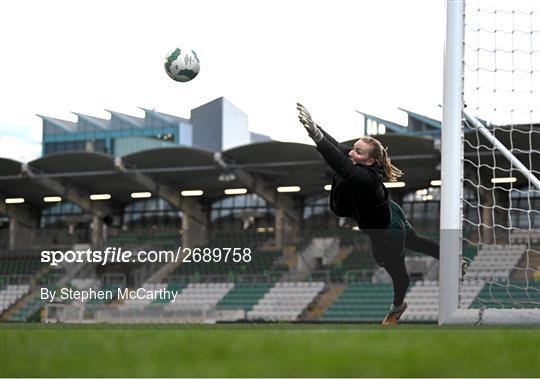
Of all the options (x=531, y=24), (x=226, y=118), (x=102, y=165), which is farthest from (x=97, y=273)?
(x=531, y=24)

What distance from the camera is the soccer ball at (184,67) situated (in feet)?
47.3

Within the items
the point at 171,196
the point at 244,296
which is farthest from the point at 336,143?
the point at 171,196

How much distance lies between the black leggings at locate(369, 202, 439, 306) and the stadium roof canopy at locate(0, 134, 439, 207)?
2085cm

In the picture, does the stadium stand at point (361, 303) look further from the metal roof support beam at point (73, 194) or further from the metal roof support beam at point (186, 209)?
the metal roof support beam at point (73, 194)

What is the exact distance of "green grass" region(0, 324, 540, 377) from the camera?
332cm

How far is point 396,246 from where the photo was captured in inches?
382

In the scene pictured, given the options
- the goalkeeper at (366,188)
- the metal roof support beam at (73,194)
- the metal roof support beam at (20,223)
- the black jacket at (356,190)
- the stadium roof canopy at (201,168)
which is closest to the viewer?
the goalkeeper at (366,188)

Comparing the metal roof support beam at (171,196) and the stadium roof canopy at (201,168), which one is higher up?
the stadium roof canopy at (201,168)

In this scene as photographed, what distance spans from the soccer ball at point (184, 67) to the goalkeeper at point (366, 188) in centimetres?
569

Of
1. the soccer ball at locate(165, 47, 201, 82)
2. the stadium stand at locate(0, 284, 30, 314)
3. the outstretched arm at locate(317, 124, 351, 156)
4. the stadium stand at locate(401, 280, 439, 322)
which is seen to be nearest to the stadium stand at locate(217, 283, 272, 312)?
the stadium stand at locate(401, 280, 439, 322)

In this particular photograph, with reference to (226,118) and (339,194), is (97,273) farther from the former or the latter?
(339,194)

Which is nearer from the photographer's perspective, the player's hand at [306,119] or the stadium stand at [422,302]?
the player's hand at [306,119]

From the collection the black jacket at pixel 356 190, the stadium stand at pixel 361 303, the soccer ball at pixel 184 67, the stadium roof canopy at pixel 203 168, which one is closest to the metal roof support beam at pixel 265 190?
the stadium roof canopy at pixel 203 168

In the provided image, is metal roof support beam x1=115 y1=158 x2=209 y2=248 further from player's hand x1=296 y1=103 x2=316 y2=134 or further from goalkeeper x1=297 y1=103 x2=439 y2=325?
player's hand x1=296 y1=103 x2=316 y2=134
